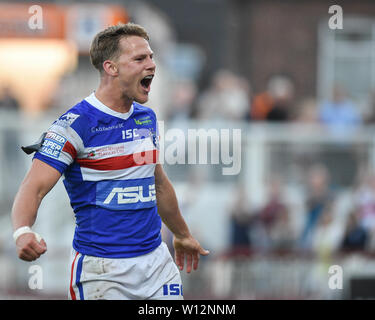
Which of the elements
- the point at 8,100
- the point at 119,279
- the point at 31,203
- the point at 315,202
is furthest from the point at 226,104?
the point at 31,203

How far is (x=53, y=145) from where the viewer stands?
15.9 ft

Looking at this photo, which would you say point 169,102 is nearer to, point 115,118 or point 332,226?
point 332,226

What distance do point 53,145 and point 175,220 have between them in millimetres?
1218

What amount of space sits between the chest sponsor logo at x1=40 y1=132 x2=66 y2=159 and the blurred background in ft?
18.6

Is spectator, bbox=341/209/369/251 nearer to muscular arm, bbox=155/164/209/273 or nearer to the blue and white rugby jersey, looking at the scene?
muscular arm, bbox=155/164/209/273

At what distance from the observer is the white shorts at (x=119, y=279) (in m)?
5.05

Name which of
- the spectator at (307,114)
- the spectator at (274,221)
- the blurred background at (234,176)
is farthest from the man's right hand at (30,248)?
the spectator at (307,114)

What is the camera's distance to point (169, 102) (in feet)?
48.2

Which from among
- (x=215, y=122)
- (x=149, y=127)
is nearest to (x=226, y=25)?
(x=215, y=122)

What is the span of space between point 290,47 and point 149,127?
17237mm

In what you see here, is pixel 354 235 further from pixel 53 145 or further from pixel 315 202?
pixel 53 145

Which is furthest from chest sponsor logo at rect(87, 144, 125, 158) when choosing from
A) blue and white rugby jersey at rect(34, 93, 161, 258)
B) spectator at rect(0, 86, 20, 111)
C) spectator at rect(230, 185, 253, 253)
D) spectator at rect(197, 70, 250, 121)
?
spectator at rect(0, 86, 20, 111)

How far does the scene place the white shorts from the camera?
16.6 ft

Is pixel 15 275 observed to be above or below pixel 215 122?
below
